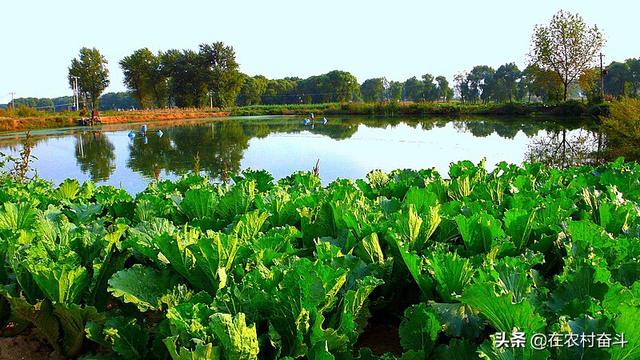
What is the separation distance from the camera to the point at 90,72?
52.3 meters

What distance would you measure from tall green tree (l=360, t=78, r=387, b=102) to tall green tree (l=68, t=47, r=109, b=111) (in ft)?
176

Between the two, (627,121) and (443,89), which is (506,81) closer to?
(443,89)

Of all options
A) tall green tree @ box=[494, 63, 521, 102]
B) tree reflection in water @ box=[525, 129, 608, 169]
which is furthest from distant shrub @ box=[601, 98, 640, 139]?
tall green tree @ box=[494, 63, 521, 102]

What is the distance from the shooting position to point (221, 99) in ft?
203

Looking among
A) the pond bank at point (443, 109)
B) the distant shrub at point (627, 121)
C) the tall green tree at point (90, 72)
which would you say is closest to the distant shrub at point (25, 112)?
the tall green tree at point (90, 72)

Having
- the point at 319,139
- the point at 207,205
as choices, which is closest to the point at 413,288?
the point at 207,205

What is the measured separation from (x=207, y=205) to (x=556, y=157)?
15.9 m

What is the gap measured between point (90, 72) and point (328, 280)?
57671 millimetres

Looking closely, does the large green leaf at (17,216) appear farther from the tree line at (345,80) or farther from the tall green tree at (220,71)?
the tall green tree at (220,71)

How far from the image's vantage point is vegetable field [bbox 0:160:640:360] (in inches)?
48.1

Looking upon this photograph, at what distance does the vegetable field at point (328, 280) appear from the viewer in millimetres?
1222

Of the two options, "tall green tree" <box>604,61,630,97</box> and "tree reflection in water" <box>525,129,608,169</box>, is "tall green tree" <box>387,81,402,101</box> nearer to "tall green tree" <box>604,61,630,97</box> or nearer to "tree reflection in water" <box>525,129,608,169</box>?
"tall green tree" <box>604,61,630,97</box>

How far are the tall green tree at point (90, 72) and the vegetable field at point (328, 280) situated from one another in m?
56.0

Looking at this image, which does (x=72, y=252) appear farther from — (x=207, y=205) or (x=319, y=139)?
(x=319, y=139)
